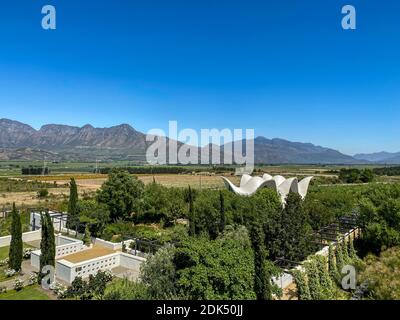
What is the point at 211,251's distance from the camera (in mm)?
11797

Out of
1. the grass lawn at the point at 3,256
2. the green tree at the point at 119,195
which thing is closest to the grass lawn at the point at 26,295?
the grass lawn at the point at 3,256

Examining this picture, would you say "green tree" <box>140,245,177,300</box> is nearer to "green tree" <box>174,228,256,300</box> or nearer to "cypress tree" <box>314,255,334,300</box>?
"green tree" <box>174,228,256,300</box>

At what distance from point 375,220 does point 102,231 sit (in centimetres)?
1985

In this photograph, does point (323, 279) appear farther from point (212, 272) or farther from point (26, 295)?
point (26, 295)

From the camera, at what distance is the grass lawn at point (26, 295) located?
47.6 ft

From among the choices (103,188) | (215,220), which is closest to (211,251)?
(215,220)

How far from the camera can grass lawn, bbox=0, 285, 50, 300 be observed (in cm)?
1450

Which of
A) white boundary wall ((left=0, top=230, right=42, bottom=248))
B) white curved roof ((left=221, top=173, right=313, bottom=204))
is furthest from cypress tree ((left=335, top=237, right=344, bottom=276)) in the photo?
white boundary wall ((left=0, top=230, right=42, bottom=248))

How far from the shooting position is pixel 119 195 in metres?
29.1

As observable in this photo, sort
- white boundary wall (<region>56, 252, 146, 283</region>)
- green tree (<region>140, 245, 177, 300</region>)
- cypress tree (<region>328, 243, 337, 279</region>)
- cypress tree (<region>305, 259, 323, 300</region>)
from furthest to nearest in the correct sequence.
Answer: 1. white boundary wall (<region>56, 252, 146, 283</region>)
2. cypress tree (<region>328, 243, 337, 279</region>)
3. cypress tree (<region>305, 259, 323, 300</region>)
4. green tree (<region>140, 245, 177, 300</region>)

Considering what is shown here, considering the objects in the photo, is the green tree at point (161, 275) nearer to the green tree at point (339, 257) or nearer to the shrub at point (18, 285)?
the shrub at point (18, 285)

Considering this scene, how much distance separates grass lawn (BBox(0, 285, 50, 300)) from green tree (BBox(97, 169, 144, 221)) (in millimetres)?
13698

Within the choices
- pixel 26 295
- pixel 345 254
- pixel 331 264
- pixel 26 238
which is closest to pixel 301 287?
pixel 331 264
